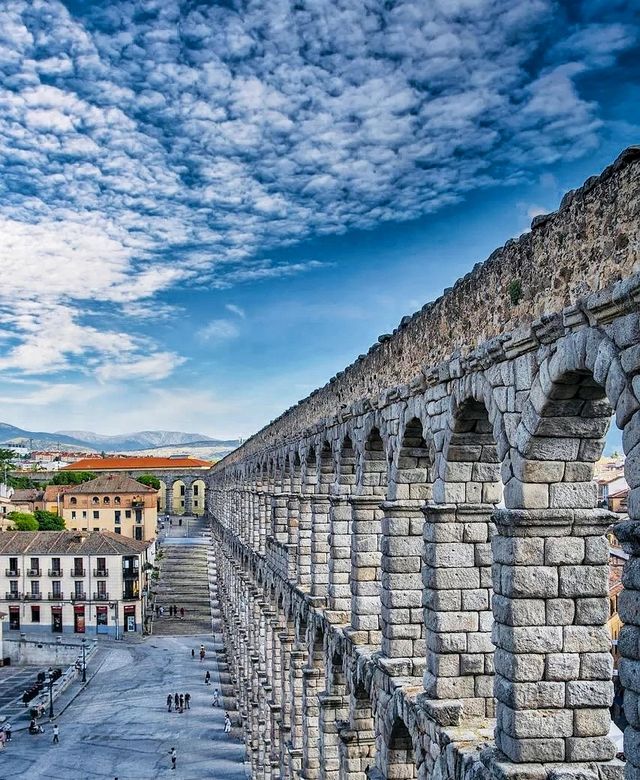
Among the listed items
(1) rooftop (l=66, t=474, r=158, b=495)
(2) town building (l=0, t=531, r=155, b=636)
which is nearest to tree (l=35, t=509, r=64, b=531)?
(1) rooftop (l=66, t=474, r=158, b=495)

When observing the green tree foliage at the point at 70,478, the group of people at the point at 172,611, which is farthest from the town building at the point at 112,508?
the green tree foliage at the point at 70,478

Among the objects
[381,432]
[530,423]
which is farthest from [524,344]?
[381,432]

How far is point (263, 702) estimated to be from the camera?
30.8m

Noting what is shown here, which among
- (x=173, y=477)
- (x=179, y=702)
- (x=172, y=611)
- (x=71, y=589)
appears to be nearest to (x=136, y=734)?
(x=179, y=702)

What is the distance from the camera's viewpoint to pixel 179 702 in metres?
46.5

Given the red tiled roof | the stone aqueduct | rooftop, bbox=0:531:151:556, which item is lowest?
rooftop, bbox=0:531:151:556

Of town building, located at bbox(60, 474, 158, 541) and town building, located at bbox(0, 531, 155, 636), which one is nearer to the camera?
town building, located at bbox(0, 531, 155, 636)

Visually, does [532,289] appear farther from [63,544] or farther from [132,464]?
[132,464]

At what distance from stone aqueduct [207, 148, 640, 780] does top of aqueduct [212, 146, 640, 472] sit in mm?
23

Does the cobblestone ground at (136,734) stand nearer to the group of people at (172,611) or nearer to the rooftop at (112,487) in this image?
the group of people at (172,611)

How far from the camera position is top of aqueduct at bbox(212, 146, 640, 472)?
7.34m

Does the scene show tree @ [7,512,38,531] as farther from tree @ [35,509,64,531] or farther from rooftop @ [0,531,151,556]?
rooftop @ [0,531,151,556]

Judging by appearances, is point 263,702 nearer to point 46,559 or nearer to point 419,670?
point 419,670

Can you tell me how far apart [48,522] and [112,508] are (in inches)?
295
